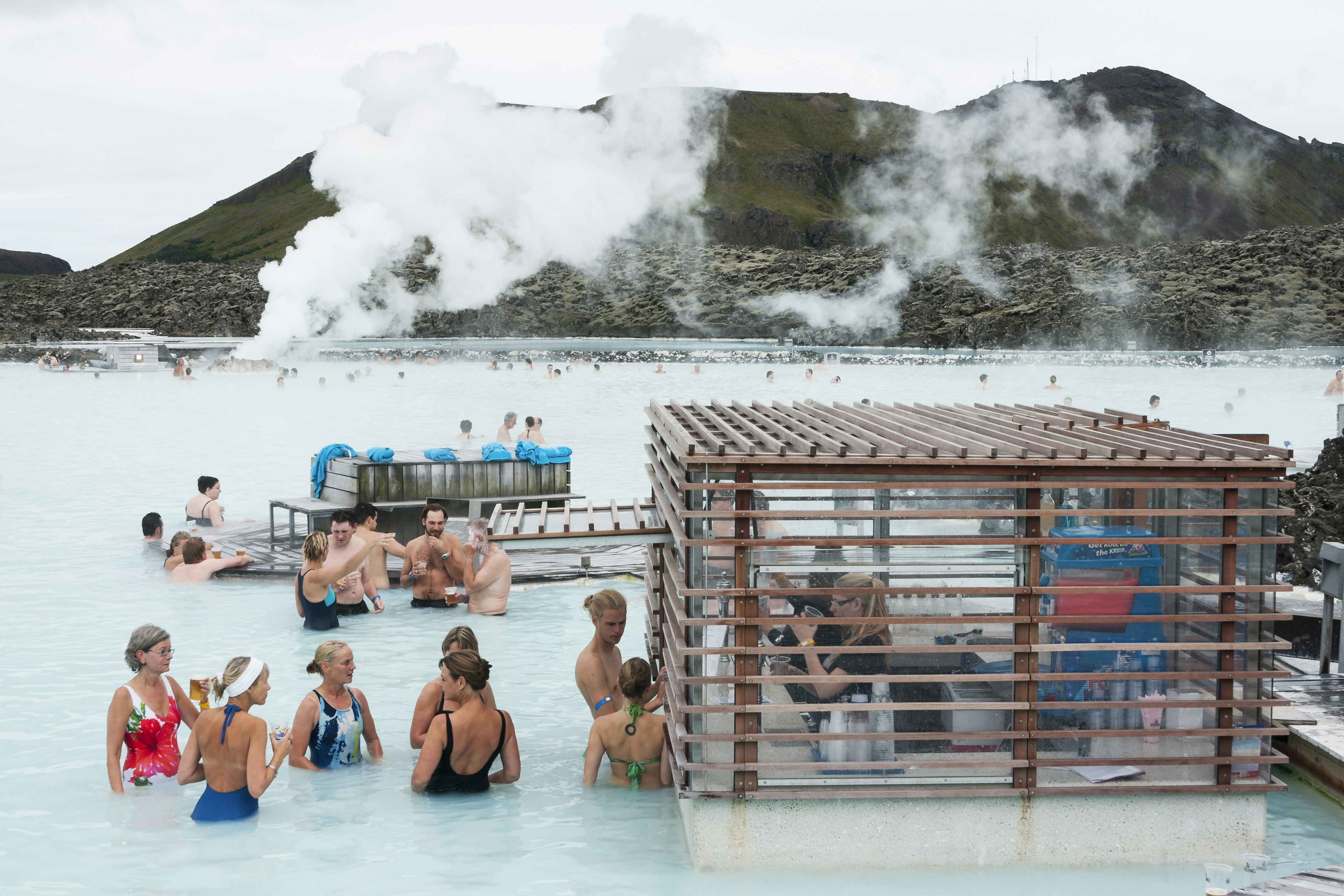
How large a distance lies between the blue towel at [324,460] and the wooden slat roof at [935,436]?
6.02m

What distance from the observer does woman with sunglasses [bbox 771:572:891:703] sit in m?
4.71

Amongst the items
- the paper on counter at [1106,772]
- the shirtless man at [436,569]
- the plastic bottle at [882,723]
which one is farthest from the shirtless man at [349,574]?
the paper on counter at [1106,772]

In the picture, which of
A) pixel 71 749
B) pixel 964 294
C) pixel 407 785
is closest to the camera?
pixel 407 785

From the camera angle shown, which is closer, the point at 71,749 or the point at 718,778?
the point at 718,778

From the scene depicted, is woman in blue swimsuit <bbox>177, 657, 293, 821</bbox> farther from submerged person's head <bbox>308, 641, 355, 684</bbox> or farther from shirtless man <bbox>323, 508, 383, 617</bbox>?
shirtless man <bbox>323, 508, 383, 617</bbox>

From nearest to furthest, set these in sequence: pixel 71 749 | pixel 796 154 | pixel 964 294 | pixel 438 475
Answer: pixel 71 749, pixel 438 475, pixel 964 294, pixel 796 154

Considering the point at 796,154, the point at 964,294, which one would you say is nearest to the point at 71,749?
the point at 964,294

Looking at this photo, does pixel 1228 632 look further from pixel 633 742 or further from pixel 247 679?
pixel 247 679

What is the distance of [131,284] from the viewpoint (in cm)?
9306

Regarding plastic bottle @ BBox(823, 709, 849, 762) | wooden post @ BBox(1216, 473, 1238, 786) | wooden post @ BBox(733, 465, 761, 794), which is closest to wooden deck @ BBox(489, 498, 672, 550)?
wooden post @ BBox(733, 465, 761, 794)

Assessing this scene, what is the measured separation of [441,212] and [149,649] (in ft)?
183

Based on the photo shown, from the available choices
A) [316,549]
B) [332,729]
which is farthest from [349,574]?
[332,729]

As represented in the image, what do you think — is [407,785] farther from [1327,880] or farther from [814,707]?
[1327,880]

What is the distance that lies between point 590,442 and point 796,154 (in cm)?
18093
